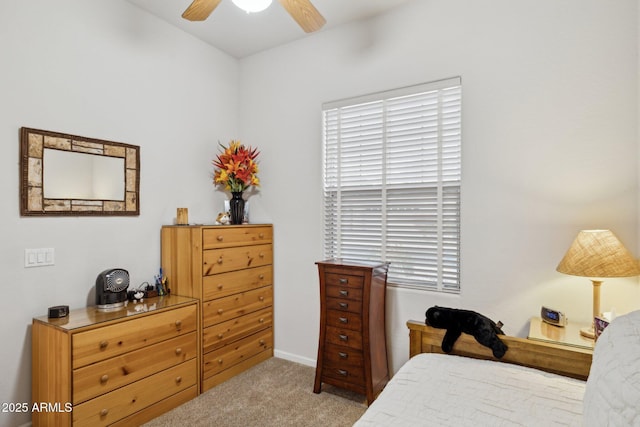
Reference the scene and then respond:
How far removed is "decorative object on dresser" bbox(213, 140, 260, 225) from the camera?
3131 millimetres

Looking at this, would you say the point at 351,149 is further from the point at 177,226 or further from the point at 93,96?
the point at 93,96

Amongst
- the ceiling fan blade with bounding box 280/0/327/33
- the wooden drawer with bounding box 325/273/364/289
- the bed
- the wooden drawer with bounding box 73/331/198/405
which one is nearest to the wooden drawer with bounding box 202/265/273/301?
the wooden drawer with bounding box 73/331/198/405

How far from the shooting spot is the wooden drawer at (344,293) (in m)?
2.42

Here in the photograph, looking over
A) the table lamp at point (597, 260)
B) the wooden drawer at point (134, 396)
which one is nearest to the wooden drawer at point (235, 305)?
the wooden drawer at point (134, 396)

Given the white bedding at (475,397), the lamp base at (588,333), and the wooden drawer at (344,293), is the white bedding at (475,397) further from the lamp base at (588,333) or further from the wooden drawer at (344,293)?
the wooden drawer at (344,293)

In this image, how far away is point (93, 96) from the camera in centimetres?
242

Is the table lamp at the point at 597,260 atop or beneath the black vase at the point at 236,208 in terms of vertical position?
beneath

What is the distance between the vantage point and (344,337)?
2471mm

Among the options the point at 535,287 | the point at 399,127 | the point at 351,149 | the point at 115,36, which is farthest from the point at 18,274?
the point at 535,287

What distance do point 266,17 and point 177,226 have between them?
189cm

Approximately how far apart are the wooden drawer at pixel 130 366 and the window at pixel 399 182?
4.44 feet

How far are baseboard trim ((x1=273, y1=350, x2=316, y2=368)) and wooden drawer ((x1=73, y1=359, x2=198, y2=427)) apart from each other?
36.0 inches

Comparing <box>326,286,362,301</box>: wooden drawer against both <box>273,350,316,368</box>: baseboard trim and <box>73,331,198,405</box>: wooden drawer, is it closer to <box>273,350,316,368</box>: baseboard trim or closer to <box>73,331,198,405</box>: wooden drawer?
<box>273,350,316,368</box>: baseboard trim

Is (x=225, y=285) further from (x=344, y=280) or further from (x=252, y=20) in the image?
(x=252, y=20)
